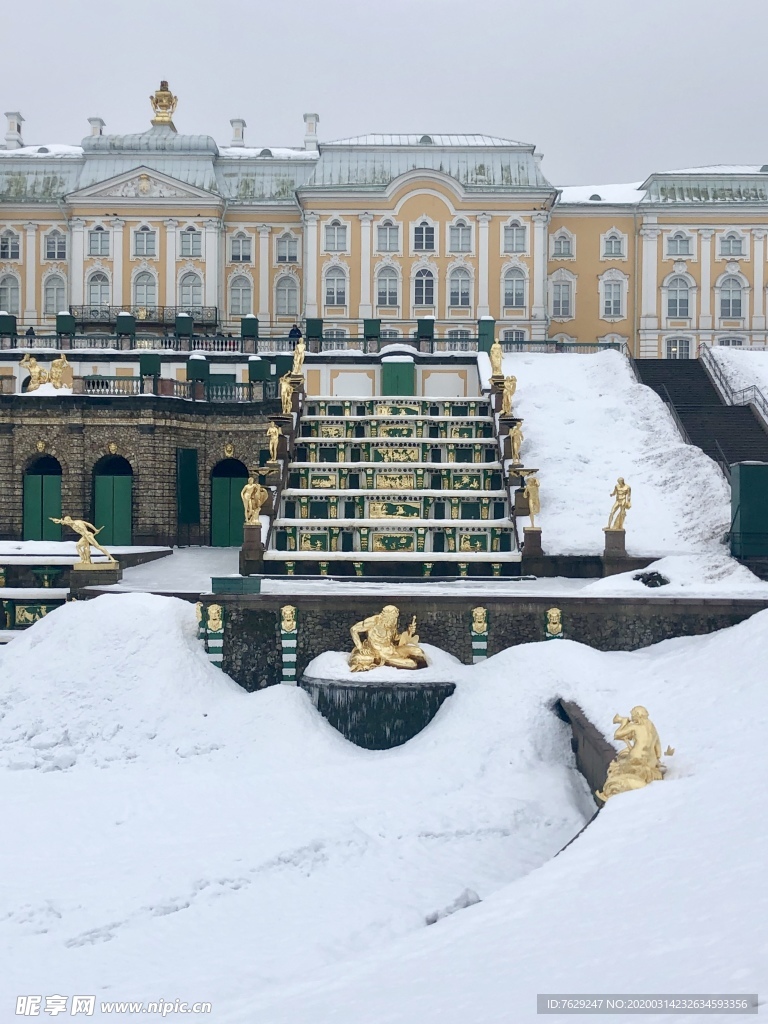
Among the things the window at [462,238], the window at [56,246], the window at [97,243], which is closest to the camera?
the window at [462,238]

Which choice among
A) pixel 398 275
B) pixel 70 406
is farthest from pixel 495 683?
pixel 398 275

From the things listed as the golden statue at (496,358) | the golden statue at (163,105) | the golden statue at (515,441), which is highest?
the golden statue at (163,105)

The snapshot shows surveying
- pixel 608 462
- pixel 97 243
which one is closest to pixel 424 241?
pixel 97 243

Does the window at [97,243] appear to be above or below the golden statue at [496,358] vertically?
above

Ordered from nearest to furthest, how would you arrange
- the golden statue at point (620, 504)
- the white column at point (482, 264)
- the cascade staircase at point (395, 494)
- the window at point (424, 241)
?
the golden statue at point (620, 504), the cascade staircase at point (395, 494), the white column at point (482, 264), the window at point (424, 241)

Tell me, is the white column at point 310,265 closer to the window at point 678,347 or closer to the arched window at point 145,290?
the arched window at point 145,290

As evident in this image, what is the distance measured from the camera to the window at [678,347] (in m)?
66.7

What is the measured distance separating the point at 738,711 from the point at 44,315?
56.7 meters

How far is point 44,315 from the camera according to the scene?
67125 millimetres

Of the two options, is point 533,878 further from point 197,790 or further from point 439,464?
point 439,464

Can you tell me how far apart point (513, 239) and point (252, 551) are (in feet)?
129

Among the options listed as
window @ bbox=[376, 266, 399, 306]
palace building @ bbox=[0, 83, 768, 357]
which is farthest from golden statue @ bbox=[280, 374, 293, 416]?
window @ bbox=[376, 266, 399, 306]

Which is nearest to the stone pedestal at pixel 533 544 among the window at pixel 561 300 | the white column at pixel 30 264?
the window at pixel 561 300

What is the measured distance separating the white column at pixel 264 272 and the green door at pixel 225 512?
88.3ft
